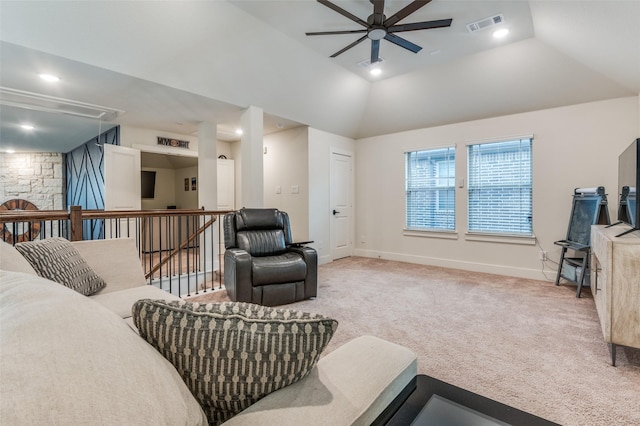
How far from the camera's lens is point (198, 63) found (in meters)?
3.42

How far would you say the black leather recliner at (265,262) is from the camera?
121 inches

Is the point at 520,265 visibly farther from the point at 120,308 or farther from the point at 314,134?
the point at 120,308

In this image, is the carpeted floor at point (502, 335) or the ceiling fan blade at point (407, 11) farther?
the ceiling fan blade at point (407, 11)

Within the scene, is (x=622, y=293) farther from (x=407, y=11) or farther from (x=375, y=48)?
(x=375, y=48)

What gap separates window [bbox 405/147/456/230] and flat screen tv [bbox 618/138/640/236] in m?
2.33

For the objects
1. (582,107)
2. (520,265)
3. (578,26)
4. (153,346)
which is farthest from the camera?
(520,265)

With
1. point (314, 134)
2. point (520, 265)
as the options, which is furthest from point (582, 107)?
point (314, 134)

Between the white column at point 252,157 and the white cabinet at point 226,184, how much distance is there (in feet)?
6.78

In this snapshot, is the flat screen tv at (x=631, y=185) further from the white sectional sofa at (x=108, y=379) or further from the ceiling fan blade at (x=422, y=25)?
the white sectional sofa at (x=108, y=379)

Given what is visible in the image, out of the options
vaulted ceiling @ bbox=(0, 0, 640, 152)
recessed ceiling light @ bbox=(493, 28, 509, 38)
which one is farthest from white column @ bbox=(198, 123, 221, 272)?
recessed ceiling light @ bbox=(493, 28, 509, 38)

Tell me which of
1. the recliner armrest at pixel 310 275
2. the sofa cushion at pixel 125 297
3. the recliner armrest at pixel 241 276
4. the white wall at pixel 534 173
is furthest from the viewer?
the white wall at pixel 534 173

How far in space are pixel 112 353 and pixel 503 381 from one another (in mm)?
2189

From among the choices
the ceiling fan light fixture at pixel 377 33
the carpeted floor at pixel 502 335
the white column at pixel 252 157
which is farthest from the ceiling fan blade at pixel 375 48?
the carpeted floor at pixel 502 335

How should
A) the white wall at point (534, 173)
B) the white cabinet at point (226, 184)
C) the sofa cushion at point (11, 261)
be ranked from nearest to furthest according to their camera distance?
the sofa cushion at point (11, 261) < the white wall at point (534, 173) < the white cabinet at point (226, 184)
